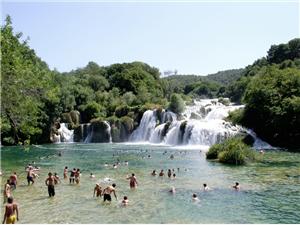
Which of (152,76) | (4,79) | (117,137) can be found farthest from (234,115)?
(152,76)

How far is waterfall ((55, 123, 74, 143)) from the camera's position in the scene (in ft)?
262

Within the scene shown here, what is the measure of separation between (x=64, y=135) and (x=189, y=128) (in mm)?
27345

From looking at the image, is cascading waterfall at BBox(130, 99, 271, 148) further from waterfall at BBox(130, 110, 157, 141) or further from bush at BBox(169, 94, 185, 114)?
bush at BBox(169, 94, 185, 114)

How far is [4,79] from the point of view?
2039 centimetres

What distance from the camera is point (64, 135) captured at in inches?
3172

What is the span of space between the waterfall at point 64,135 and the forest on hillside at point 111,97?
4.48 feet

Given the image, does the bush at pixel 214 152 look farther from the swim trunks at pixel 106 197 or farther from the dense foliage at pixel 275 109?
the swim trunks at pixel 106 197

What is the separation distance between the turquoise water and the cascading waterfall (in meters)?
18.3

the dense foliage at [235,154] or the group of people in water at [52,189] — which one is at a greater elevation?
the dense foliage at [235,154]

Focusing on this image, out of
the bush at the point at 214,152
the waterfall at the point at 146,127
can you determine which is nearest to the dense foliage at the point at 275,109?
the bush at the point at 214,152

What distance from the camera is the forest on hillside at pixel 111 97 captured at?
2167 centimetres

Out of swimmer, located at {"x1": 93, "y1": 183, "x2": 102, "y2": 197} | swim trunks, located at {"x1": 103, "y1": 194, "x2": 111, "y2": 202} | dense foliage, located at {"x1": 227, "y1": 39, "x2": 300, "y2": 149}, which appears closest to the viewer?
swim trunks, located at {"x1": 103, "y1": 194, "x2": 111, "y2": 202}

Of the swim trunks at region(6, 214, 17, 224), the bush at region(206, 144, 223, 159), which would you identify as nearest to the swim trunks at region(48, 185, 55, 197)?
the swim trunks at region(6, 214, 17, 224)

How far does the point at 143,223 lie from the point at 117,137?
187 ft
